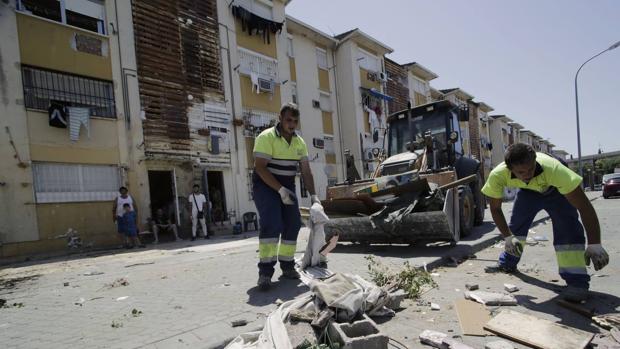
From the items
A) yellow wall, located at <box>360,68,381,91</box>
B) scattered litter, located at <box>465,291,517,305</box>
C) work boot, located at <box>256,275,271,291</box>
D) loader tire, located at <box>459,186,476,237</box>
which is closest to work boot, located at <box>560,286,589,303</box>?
scattered litter, located at <box>465,291,517,305</box>

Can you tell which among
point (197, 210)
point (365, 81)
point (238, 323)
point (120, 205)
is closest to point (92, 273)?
point (238, 323)

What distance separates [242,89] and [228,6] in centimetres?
340

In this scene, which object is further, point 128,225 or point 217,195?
point 217,195

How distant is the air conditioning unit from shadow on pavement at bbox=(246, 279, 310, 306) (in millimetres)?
13134

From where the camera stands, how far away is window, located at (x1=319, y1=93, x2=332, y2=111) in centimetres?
2048

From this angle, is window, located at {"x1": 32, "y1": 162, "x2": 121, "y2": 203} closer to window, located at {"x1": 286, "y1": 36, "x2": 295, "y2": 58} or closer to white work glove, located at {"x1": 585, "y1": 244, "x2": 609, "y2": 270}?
window, located at {"x1": 286, "y1": 36, "x2": 295, "y2": 58}

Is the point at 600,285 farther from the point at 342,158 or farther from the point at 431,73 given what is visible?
the point at 431,73

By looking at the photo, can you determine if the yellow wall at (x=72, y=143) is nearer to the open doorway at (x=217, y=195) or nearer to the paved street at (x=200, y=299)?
the open doorway at (x=217, y=195)

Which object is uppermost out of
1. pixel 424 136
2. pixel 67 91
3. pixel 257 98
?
pixel 257 98

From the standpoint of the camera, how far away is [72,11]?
10.7 metres

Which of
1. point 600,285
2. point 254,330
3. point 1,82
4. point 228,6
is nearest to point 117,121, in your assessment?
point 1,82

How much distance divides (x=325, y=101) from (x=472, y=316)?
61.7 feet

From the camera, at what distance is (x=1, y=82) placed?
29.6ft

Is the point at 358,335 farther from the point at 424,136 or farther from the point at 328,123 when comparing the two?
the point at 328,123
